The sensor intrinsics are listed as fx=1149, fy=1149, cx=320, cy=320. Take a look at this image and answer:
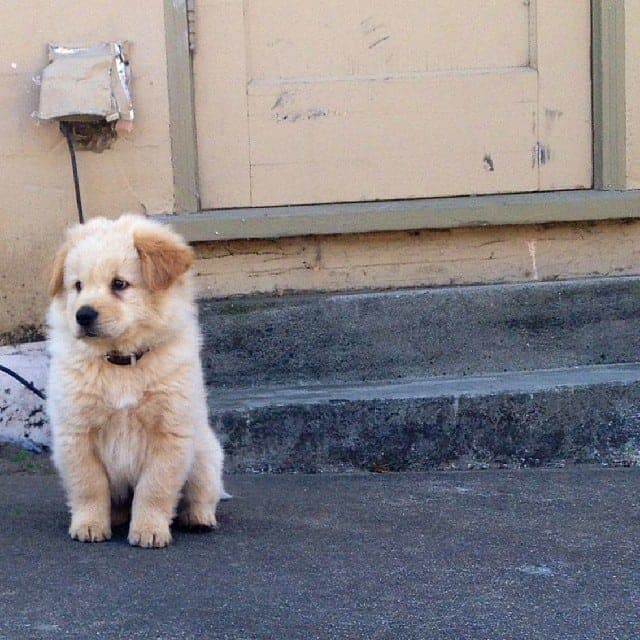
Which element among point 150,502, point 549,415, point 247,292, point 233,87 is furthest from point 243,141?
point 150,502

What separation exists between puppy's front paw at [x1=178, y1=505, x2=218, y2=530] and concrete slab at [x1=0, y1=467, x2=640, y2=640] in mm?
61

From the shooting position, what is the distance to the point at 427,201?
6164mm

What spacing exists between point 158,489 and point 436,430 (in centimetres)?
172

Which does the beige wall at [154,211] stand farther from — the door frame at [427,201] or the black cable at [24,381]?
the black cable at [24,381]

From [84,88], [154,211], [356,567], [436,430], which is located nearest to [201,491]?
[356,567]

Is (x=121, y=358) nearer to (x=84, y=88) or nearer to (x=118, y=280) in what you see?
(x=118, y=280)

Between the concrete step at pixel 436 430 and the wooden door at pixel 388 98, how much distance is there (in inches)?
50.9

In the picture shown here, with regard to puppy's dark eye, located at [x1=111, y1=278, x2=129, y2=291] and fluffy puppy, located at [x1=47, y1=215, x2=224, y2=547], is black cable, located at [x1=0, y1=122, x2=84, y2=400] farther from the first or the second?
puppy's dark eye, located at [x1=111, y1=278, x2=129, y2=291]

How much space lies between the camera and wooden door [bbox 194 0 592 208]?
6105mm

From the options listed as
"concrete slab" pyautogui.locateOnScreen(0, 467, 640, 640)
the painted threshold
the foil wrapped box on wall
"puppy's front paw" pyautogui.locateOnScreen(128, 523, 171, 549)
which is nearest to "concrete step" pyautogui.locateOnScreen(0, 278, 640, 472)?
the painted threshold

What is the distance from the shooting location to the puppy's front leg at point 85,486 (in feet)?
13.7

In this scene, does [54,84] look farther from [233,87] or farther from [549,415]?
[549,415]

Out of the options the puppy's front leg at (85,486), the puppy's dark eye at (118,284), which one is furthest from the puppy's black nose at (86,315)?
the puppy's front leg at (85,486)

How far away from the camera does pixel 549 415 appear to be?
5461 millimetres
